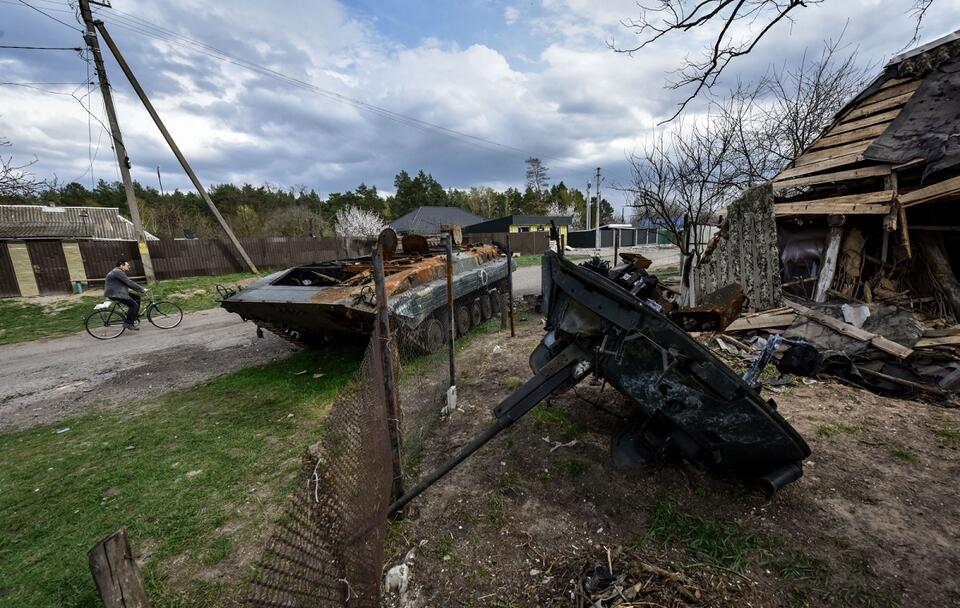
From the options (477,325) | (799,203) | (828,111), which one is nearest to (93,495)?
(477,325)

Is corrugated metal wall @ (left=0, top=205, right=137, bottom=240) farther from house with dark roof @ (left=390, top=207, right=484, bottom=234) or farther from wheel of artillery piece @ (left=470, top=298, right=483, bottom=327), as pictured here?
house with dark roof @ (left=390, top=207, right=484, bottom=234)

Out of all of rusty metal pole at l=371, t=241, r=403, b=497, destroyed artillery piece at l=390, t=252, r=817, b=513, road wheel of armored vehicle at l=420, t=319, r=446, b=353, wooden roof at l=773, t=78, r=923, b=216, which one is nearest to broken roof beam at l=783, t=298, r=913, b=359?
wooden roof at l=773, t=78, r=923, b=216

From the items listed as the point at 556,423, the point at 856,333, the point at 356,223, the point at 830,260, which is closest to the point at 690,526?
the point at 556,423

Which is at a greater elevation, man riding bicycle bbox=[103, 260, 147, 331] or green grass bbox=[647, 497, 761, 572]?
man riding bicycle bbox=[103, 260, 147, 331]

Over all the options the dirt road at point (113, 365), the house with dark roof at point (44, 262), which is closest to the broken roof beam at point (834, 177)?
the dirt road at point (113, 365)

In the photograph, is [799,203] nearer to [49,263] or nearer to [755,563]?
[755,563]

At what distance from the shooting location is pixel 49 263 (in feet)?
41.7

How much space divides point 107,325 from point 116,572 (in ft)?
31.7

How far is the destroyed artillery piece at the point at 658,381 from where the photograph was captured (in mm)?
2115

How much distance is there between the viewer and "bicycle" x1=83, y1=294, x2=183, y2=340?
811 centimetres

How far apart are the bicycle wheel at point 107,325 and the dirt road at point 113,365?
0.52 ft

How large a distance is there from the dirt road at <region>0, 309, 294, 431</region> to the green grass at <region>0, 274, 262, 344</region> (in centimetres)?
110

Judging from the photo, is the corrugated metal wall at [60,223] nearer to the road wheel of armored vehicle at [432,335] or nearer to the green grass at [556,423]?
the road wheel of armored vehicle at [432,335]

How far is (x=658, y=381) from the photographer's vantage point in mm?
2252
